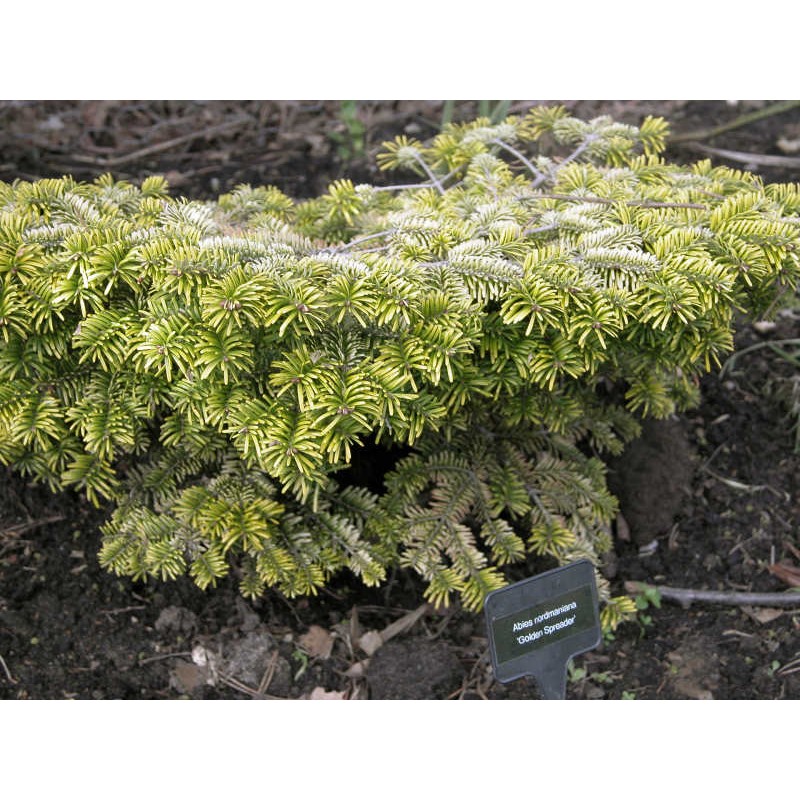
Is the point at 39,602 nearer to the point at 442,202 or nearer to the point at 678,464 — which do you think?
the point at 442,202

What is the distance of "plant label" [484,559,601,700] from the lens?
6.11ft

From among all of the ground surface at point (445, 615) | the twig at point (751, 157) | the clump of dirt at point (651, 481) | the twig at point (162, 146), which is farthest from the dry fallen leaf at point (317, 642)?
the twig at point (751, 157)

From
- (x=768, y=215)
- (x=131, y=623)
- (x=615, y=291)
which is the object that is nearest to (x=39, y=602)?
(x=131, y=623)

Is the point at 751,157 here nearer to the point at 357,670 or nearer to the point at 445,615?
the point at 445,615

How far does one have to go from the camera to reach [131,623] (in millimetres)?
2484

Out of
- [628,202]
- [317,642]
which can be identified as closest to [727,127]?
[628,202]

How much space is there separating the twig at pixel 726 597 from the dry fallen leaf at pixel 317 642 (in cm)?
98

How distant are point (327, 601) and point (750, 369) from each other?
1927mm

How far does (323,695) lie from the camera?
2.35 m

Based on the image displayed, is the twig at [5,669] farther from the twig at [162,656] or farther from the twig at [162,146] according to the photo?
the twig at [162,146]

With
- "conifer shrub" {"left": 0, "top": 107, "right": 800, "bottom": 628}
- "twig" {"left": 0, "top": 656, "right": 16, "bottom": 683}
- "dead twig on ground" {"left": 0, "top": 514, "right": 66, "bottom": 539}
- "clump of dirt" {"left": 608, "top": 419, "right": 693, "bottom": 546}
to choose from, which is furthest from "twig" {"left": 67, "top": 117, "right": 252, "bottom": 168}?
"clump of dirt" {"left": 608, "top": 419, "right": 693, "bottom": 546}

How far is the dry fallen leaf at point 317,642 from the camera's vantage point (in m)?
2.44

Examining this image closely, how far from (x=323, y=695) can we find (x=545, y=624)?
2.53 feet

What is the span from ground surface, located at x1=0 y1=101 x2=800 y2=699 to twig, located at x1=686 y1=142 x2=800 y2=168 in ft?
3.49
